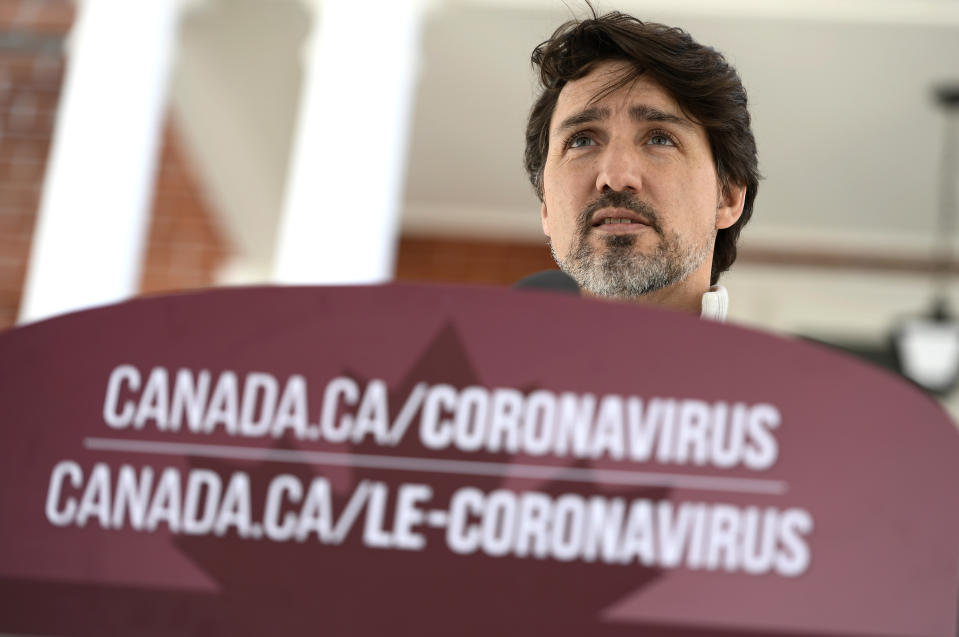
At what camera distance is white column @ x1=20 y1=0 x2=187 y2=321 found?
13.1 ft

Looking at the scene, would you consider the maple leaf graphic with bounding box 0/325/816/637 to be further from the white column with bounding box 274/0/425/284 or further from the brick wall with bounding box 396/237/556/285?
the brick wall with bounding box 396/237/556/285

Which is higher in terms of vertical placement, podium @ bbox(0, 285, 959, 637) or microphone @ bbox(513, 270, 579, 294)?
microphone @ bbox(513, 270, 579, 294)

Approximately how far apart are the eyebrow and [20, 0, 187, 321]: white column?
3.15 metres

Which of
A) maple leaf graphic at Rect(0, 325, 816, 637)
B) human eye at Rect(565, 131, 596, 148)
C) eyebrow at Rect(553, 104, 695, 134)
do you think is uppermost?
eyebrow at Rect(553, 104, 695, 134)

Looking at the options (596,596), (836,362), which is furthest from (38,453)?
(836,362)

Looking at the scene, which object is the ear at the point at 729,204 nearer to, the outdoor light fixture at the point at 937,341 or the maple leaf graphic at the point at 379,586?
the maple leaf graphic at the point at 379,586

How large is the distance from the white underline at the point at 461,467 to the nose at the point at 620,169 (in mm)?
402

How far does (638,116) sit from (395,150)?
3189 millimetres

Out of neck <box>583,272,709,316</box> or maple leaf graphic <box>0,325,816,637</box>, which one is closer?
maple leaf graphic <box>0,325,816,637</box>

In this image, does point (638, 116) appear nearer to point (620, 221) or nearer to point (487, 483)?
point (620, 221)

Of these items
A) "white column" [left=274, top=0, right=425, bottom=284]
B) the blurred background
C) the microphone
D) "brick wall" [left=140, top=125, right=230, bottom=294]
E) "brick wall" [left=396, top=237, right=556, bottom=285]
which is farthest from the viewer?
"brick wall" [left=396, top=237, right=556, bottom=285]

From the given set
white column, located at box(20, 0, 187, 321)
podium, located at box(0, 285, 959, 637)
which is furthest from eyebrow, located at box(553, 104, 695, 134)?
white column, located at box(20, 0, 187, 321)

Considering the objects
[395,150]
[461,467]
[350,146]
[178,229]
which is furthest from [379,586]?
[178,229]

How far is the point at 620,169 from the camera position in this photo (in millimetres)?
971
